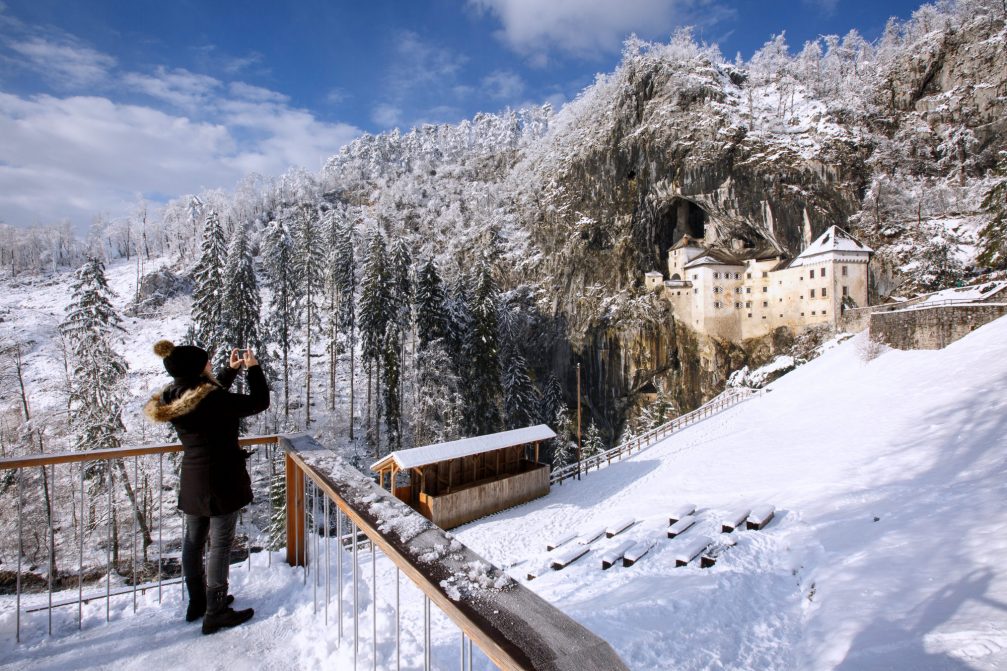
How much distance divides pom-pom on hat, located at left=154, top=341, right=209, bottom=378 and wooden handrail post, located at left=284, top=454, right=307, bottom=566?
1.26 metres

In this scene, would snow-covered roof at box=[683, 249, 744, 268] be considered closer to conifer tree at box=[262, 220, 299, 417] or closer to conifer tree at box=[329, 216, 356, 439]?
conifer tree at box=[329, 216, 356, 439]

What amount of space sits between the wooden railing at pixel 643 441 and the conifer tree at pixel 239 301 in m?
17.4

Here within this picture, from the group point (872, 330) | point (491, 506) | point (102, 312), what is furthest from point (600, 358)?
point (102, 312)

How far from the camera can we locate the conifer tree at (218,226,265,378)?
74.8 ft

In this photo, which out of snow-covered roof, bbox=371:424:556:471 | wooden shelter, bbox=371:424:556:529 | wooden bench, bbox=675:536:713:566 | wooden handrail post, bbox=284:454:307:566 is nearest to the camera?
wooden handrail post, bbox=284:454:307:566

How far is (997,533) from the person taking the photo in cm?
498

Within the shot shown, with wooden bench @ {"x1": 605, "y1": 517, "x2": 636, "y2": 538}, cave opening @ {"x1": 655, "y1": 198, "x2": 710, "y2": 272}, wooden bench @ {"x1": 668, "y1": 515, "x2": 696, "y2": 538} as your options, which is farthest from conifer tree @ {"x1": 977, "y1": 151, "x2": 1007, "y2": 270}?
wooden bench @ {"x1": 605, "y1": 517, "x2": 636, "y2": 538}

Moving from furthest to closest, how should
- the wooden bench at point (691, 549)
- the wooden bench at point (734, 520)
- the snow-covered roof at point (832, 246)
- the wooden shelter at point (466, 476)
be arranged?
the snow-covered roof at point (832, 246)
the wooden shelter at point (466, 476)
the wooden bench at point (734, 520)
the wooden bench at point (691, 549)

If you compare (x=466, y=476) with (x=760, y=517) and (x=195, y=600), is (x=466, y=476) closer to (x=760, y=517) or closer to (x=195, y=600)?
(x=760, y=517)

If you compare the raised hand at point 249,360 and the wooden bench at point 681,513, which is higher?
the raised hand at point 249,360

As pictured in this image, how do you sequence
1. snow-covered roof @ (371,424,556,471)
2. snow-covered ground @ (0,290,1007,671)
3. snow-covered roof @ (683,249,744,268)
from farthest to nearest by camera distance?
snow-covered roof @ (683,249,744,268) → snow-covered roof @ (371,424,556,471) → snow-covered ground @ (0,290,1007,671)

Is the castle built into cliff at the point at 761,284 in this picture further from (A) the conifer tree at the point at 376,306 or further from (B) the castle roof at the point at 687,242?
(A) the conifer tree at the point at 376,306

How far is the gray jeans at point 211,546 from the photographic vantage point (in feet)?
10.3

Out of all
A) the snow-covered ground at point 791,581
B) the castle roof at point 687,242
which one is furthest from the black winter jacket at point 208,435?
the castle roof at point 687,242
